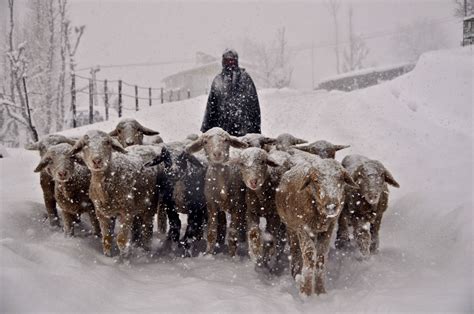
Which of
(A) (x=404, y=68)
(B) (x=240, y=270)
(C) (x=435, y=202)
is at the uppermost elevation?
(A) (x=404, y=68)

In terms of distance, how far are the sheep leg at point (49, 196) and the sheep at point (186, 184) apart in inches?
60.6

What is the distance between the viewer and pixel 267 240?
517 centimetres

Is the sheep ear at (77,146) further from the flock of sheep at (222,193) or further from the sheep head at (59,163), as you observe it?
the sheep head at (59,163)

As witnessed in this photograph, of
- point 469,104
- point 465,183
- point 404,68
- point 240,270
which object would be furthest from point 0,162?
point 404,68

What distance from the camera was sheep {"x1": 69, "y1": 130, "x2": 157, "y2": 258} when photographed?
190 inches

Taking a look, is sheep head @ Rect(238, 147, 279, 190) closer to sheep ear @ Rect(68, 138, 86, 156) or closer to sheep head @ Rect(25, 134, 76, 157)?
sheep ear @ Rect(68, 138, 86, 156)

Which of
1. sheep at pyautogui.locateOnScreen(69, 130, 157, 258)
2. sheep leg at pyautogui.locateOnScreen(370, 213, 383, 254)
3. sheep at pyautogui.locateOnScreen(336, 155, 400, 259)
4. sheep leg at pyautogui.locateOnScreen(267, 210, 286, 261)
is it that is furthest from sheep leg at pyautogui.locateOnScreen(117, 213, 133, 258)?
sheep leg at pyautogui.locateOnScreen(370, 213, 383, 254)

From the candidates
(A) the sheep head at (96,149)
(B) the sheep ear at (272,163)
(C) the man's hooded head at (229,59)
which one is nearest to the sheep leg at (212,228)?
(B) the sheep ear at (272,163)

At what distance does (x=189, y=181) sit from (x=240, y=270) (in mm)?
1425

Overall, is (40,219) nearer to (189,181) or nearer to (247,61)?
(189,181)

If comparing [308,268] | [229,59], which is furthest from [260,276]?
[229,59]

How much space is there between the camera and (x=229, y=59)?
7.10 metres

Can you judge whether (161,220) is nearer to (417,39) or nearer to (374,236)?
(374,236)

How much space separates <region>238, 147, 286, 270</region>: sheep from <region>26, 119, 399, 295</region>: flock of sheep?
0.01 meters
